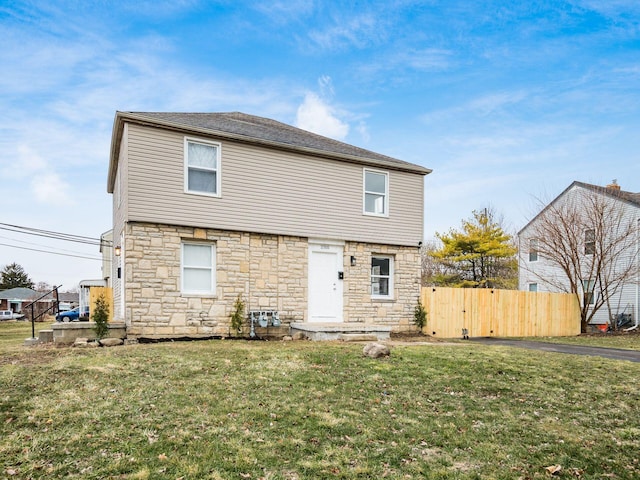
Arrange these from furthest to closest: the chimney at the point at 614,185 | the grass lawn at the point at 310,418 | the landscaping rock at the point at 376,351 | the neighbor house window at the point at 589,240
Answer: the chimney at the point at 614,185 → the neighbor house window at the point at 589,240 → the landscaping rock at the point at 376,351 → the grass lawn at the point at 310,418

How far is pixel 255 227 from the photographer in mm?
11625

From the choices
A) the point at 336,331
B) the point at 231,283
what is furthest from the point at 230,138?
the point at 336,331

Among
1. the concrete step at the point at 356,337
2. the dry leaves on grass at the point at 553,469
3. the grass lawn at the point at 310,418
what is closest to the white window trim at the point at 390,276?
the concrete step at the point at 356,337

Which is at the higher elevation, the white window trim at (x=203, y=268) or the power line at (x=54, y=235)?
the power line at (x=54, y=235)

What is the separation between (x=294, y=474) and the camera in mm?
3473

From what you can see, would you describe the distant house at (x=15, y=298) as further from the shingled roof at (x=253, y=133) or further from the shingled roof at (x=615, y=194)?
the shingled roof at (x=615, y=194)

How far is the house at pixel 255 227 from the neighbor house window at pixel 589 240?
9675 mm

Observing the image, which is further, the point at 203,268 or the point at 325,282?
the point at 325,282

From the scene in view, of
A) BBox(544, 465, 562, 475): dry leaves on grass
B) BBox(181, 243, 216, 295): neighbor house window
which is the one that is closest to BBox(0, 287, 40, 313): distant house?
BBox(181, 243, 216, 295): neighbor house window

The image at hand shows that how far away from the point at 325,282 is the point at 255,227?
2651 mm

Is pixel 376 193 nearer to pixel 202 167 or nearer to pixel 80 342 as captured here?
pixel 202 167

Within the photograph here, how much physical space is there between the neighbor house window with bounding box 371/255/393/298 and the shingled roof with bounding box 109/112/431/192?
2988 mm

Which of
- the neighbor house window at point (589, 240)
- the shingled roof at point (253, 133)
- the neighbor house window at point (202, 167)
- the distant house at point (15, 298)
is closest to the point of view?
the shingled roof at point (253, 133)

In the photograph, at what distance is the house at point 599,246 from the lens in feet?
60.1
